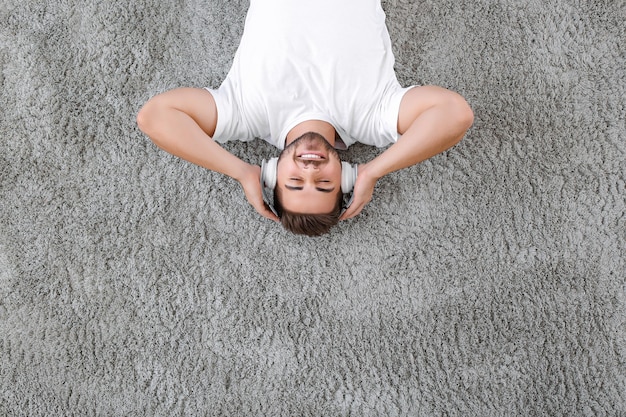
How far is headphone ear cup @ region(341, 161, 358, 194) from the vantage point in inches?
39.5

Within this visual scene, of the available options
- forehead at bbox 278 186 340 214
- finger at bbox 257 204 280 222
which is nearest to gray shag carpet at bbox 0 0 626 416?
finger at bbox 257 204 280 222

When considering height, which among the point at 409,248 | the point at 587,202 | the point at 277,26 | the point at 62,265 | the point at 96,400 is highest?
the point at 277,26

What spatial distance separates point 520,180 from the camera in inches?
44.7

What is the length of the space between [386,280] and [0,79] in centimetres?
112

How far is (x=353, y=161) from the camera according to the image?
1155mm

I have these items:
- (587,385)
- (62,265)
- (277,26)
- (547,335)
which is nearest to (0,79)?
(62,265)

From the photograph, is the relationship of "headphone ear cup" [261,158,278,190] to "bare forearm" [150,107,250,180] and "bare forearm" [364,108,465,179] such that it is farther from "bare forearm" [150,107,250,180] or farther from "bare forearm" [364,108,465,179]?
"bare forearm" [364,108,465,179]

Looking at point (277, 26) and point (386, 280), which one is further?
point (386, 280)

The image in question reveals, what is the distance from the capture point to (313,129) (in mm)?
1001

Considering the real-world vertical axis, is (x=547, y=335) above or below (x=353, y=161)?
below

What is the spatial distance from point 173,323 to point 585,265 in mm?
1021

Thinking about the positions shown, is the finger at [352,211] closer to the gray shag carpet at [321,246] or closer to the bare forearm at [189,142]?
the gray shag carpet at [321,246]

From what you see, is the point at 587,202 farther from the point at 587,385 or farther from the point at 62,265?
the point at 62,265

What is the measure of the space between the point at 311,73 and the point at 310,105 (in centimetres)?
7
